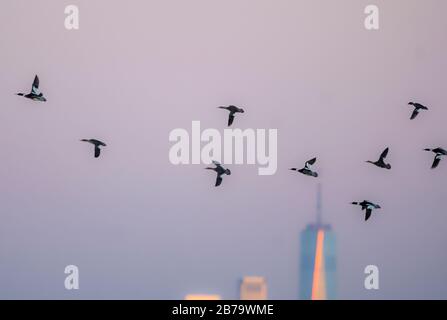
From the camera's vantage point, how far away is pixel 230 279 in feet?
28.9

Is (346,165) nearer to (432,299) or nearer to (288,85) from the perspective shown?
(288,85)

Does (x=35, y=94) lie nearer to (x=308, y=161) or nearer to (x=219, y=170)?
(x=219, y=170)

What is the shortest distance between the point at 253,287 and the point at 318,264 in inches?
24.7

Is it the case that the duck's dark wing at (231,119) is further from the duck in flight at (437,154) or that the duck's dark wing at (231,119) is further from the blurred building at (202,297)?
the duck in flight at (437,154)

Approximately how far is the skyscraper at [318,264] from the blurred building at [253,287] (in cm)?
34

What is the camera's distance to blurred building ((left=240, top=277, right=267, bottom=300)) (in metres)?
8.78

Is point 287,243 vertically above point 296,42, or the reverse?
point 296,42

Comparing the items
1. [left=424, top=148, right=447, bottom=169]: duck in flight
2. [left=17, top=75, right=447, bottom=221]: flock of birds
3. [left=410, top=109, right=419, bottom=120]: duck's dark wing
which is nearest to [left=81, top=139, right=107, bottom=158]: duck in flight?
[left=17, top=75, right=447, bottom=221]: flock of birds

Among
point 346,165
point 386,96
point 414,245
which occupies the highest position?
point 386,96

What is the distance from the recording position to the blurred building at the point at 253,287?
878 centimetres

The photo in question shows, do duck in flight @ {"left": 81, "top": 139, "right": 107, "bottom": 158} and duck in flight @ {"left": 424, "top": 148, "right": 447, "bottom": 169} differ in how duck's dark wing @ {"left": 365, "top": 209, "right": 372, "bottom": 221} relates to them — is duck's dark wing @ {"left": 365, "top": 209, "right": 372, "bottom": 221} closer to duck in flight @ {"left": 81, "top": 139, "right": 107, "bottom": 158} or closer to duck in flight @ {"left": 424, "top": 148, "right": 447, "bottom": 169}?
duck in flight @ {"left": 424, "top": 148, "right": 447, "bottom": 169}

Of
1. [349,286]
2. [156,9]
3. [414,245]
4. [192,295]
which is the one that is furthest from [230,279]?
[156,9]

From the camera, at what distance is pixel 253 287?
8805mm
